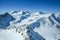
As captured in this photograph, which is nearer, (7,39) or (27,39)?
(7,39)

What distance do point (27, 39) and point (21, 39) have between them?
6.31m

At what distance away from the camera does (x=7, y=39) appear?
84062mm

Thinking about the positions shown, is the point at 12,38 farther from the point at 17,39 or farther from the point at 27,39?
the point at 27,39

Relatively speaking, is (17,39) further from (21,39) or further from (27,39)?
(27,39)

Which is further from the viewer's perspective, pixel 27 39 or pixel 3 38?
pixel 27 39

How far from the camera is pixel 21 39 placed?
86562mm

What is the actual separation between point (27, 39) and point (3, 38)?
1911 cm

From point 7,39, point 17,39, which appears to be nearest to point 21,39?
point 17,39

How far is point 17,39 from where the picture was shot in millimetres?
84750

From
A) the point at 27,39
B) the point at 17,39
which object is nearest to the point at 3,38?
the point at 17,39

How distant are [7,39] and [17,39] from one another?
7460mm

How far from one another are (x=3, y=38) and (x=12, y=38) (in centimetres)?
686

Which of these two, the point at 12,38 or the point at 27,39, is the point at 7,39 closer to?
the point at 12,38

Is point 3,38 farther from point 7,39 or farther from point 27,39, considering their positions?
point 27,39
